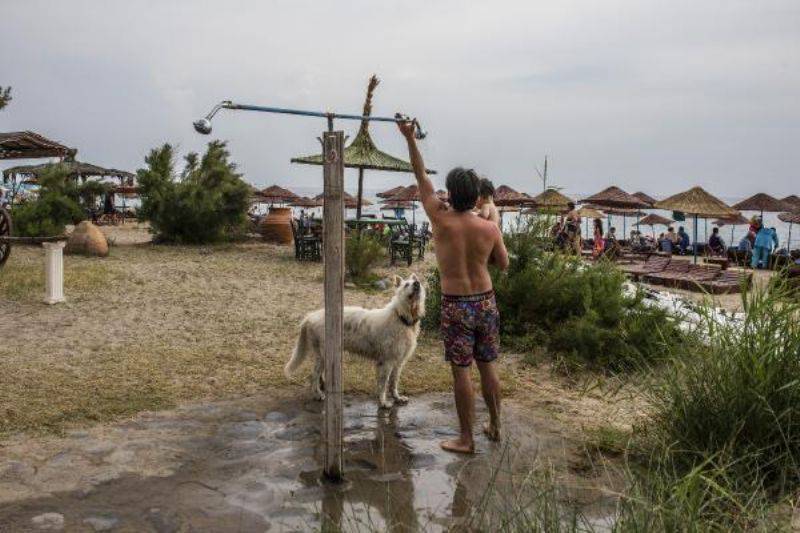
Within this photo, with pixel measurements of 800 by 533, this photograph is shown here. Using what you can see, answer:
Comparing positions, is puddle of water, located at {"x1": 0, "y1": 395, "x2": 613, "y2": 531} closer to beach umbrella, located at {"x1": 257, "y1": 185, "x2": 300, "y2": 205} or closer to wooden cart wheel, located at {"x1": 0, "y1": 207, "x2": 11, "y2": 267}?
wooden cart wheel, located at {"x1": 0, "y1": 207, "x2": 11, "y2": 267}

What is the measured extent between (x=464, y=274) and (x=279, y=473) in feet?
5.73

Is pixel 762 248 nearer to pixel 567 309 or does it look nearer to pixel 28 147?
pixel 567 309

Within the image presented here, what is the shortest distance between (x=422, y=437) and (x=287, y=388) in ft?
5.56

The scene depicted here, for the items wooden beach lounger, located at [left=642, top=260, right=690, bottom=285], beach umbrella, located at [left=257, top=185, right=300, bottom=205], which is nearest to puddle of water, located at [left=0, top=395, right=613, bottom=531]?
wooden beach lounger, located at [left=642, top=260, right=690, bottom=285]

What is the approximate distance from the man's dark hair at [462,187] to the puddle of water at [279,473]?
1.59 m

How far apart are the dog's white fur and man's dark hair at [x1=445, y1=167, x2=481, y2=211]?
46.0 inches

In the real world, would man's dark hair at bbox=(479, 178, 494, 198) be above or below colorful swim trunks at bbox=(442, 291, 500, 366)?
above

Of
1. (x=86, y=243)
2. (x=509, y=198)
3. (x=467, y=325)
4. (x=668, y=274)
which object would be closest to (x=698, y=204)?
(x=668, y=274)

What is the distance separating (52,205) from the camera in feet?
57.1

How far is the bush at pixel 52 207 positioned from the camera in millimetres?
16891

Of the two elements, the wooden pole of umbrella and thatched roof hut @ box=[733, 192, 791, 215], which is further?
thatched roof hut @ box=[733, 192, 791, 215]

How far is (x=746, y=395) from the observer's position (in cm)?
412

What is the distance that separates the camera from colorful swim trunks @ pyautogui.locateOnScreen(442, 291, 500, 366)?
4582 mm

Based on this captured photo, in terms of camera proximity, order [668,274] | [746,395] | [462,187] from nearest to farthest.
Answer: [746,395] → [462,187] → [668,274]
